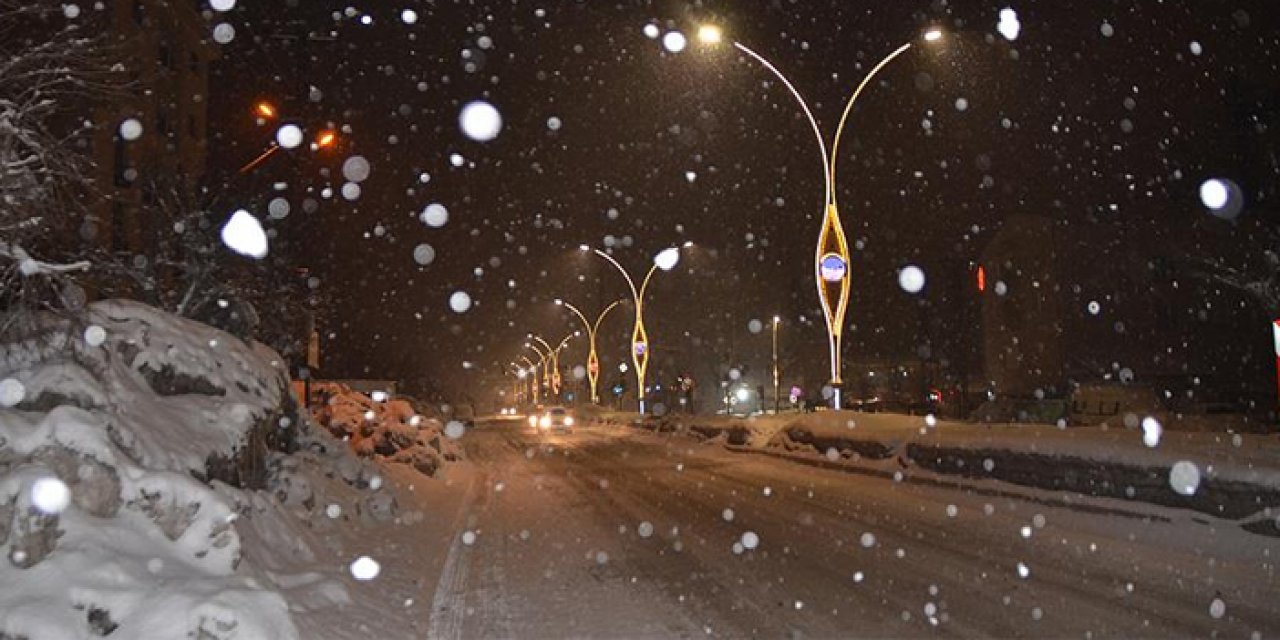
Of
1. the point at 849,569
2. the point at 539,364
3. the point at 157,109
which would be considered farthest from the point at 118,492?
the point at 539,364

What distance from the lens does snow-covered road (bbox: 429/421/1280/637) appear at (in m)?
7.91

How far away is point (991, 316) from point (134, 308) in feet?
193

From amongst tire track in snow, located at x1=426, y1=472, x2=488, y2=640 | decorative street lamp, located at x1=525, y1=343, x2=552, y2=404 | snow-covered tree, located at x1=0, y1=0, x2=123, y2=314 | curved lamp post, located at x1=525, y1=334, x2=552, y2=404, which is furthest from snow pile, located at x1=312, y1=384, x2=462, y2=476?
decorative street lamp, located at x1=525, y1=343, x2=552, y2=404

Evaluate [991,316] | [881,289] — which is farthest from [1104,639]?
[881,289]

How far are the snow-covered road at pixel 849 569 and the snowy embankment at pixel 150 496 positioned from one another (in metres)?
1.67

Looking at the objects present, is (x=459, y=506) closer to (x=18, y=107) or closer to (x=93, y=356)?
(x=93, y=356)

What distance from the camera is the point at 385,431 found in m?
23.8

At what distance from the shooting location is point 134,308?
11.1 metres

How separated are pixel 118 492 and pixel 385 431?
1696 cm

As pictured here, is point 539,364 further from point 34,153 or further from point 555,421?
point 34,153

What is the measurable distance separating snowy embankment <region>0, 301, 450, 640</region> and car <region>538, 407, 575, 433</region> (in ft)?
144

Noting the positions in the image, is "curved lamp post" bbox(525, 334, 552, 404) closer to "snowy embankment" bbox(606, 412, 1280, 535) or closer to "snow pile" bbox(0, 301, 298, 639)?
"snowy embankment" bbox(606, 412, 1280, 535)

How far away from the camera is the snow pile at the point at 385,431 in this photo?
74.9 ft

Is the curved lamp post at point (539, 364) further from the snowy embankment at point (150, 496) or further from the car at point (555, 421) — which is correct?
the snowy embankment at point (150, 496)
